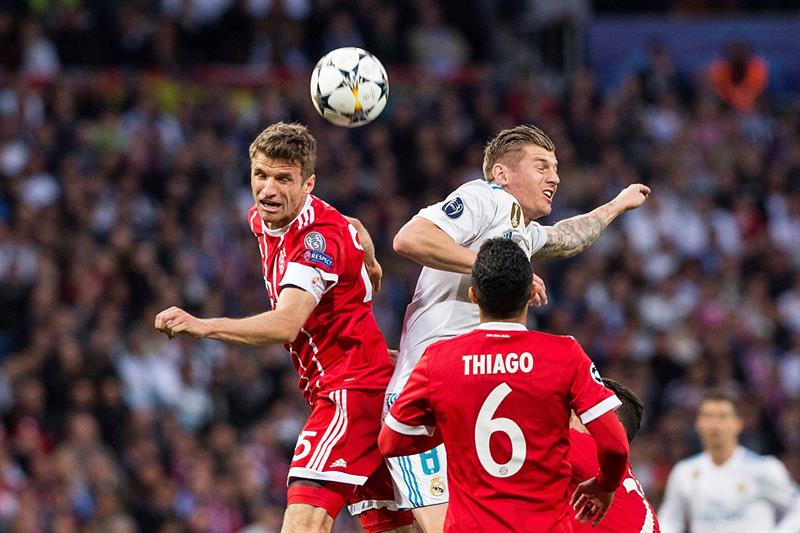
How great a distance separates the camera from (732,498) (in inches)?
385

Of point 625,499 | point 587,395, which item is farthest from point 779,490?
point 587,395

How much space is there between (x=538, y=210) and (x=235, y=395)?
→ 26.2 ft

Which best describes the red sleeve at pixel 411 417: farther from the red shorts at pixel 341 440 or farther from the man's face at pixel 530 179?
the man's face at pixel 530 179

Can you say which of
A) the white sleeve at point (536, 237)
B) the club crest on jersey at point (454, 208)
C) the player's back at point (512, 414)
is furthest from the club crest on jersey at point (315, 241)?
the player's back at point (512, 414)

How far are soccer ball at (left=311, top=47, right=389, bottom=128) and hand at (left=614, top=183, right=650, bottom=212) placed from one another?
130 cm

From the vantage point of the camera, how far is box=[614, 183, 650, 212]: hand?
7332mm

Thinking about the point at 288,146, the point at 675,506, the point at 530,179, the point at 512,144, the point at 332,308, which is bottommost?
the point at 675,506

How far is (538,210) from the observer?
6754 millimetres

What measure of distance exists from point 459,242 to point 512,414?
131cm

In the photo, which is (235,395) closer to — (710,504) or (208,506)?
(208,506)

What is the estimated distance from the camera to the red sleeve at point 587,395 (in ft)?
17.2

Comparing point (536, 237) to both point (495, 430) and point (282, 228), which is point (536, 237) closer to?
point (282, 228)

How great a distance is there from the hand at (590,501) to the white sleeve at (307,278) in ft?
4.66

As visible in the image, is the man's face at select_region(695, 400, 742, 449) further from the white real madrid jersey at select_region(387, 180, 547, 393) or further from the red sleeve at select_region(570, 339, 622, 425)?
the red sleeve at select_region(570, 339, 622, 425)
